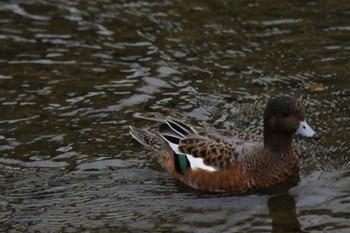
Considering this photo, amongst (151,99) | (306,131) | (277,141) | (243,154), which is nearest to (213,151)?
(243,154)

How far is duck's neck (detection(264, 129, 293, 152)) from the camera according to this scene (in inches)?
411

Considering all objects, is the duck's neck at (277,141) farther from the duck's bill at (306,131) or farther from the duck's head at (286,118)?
the duck's bill at (306,131)

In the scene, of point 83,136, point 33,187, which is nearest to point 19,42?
point 83,136

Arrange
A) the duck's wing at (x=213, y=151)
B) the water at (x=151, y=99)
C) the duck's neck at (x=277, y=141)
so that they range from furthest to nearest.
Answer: the duck's neck at (x=277, y=141), the duck's wing at (x=213, y=151), the water at (x=151, y=99)

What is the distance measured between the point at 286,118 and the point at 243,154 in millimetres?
647

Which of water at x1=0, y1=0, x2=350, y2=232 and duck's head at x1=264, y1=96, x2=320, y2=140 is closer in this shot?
water at x1=0, y1=0, x2=350, y2=232

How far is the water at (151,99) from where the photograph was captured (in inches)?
387

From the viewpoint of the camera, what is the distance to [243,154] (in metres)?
10.4

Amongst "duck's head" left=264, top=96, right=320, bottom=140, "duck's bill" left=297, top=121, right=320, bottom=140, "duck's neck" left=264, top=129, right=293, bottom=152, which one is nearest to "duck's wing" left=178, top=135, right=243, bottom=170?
→ "duck's neck" left=264, top=129, right=293, bottom=152

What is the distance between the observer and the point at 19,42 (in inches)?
585

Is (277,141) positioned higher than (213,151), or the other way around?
(277,141)

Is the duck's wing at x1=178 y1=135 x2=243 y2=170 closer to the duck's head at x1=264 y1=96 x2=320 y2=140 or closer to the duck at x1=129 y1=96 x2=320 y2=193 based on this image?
A: the duck at x1=129 y1=96 x2=320 y2=193

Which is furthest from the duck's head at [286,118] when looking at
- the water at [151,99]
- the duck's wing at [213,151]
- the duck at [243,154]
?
the water at [151,99]

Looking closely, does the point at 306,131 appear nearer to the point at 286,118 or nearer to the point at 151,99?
the point at 286,118
